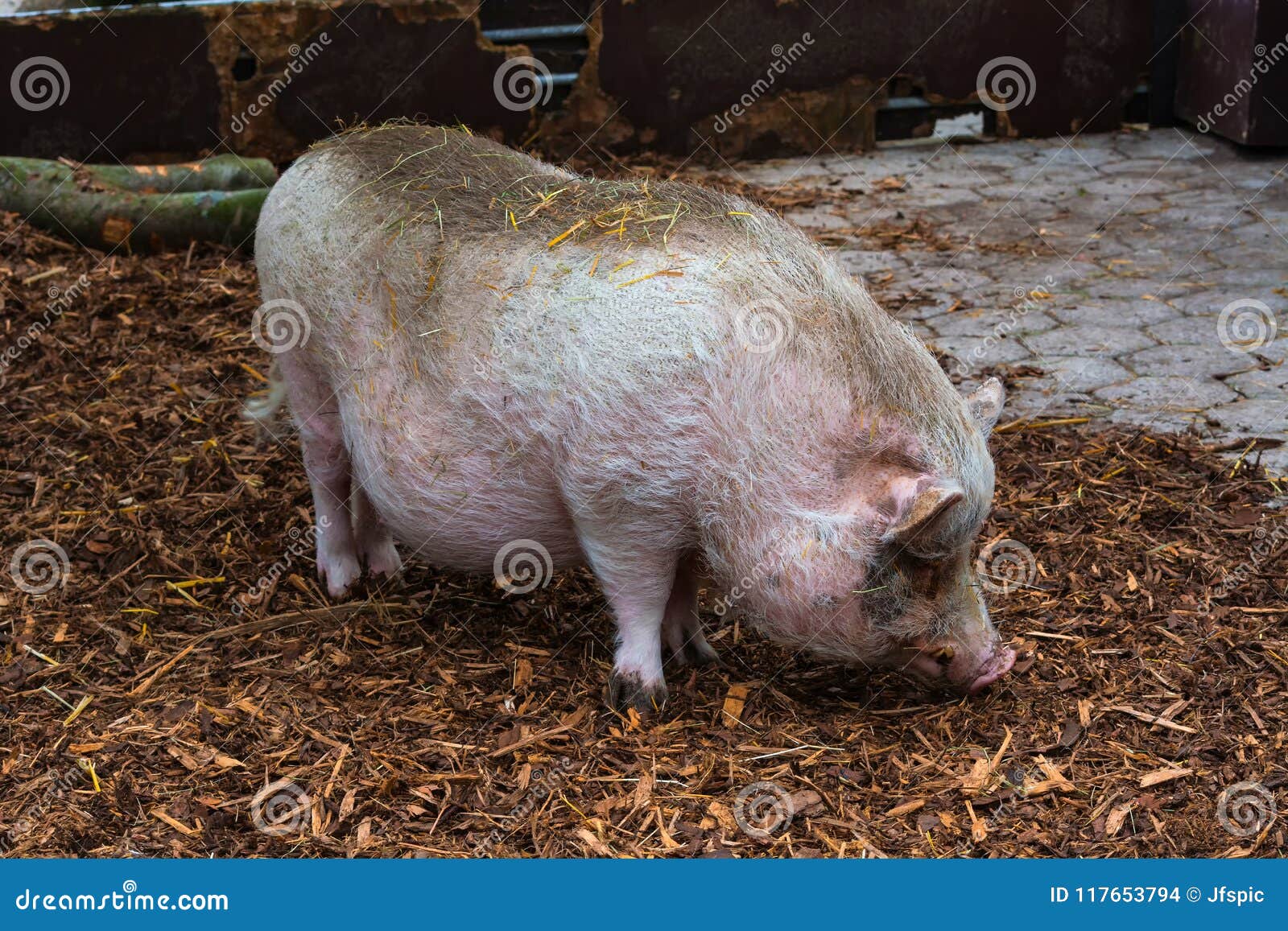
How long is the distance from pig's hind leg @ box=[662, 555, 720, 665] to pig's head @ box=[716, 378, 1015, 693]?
0.55m

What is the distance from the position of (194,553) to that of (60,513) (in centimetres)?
58

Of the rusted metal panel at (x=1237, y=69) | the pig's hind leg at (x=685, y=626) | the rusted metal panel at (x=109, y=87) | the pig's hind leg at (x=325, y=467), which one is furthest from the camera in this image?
the rusted metal panel at (x=1237, y=69)

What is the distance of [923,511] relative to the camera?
3.22 metres

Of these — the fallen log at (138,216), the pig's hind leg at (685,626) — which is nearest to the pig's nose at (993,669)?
the pig's hind leg at (685,626)

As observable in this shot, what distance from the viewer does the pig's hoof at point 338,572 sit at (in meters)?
4.72

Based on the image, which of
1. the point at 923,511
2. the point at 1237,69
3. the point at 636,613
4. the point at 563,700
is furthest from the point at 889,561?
the point at 1237,69

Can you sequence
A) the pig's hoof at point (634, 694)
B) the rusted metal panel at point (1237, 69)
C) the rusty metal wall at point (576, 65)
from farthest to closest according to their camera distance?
the rusted metal panel at point (1237, 69), the rusty metal wall at point (576, 65), the pig's hoof at point (634, 694)

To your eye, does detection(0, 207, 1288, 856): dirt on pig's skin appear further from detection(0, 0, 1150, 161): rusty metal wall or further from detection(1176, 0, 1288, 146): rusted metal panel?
detection(1176, 0, 1288, 146): rusted metal panel

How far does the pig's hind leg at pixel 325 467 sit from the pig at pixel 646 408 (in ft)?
0.68

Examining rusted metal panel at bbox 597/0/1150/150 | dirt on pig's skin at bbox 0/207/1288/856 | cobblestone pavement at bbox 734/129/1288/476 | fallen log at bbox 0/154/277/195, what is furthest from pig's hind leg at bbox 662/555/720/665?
rusted metal panel at bbox 597/0/1150/150

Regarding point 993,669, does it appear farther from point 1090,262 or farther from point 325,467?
point 1090,262

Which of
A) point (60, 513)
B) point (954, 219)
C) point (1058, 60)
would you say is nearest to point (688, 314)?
point (60, 513)

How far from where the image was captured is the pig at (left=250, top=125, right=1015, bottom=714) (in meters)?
3.42

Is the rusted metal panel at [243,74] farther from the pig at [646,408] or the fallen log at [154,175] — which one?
the pig at [646,408]
